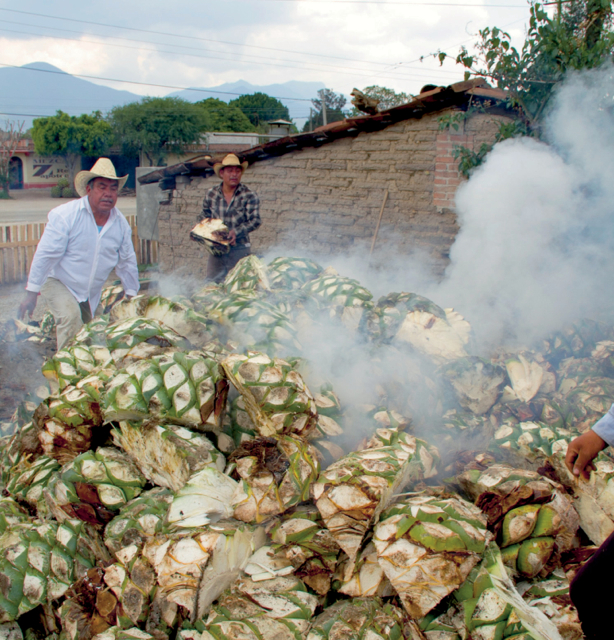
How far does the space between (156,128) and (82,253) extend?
Answer: 1330 inches

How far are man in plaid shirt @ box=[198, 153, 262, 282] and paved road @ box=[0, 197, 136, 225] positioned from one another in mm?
15700

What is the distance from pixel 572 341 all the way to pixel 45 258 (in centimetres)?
327

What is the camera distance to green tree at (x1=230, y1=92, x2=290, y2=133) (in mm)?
50662

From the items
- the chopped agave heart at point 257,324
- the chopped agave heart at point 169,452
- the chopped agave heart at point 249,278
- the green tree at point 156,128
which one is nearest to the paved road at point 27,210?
the green tree at point 156,128

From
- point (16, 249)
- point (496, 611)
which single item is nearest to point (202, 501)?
point (496, 611)

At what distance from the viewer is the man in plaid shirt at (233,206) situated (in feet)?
15.4

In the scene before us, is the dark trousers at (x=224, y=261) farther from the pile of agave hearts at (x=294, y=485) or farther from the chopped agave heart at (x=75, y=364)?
the chopped agave heart at (x=75, y=364)

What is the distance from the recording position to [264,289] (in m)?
2.71

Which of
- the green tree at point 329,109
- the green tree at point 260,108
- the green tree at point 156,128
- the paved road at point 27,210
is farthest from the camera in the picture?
the green tree at point 260,108

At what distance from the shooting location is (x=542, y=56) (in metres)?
4.08

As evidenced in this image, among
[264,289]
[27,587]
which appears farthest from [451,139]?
[27,587]

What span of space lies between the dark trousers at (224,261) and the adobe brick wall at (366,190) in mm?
1565

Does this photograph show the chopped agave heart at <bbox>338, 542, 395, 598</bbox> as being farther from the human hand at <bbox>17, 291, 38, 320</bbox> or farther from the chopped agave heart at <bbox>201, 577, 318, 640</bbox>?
the human hand at <bbox>17, 291, 38, 320</bbox>

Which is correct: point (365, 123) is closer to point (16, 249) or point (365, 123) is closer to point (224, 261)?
point (224, 261)
